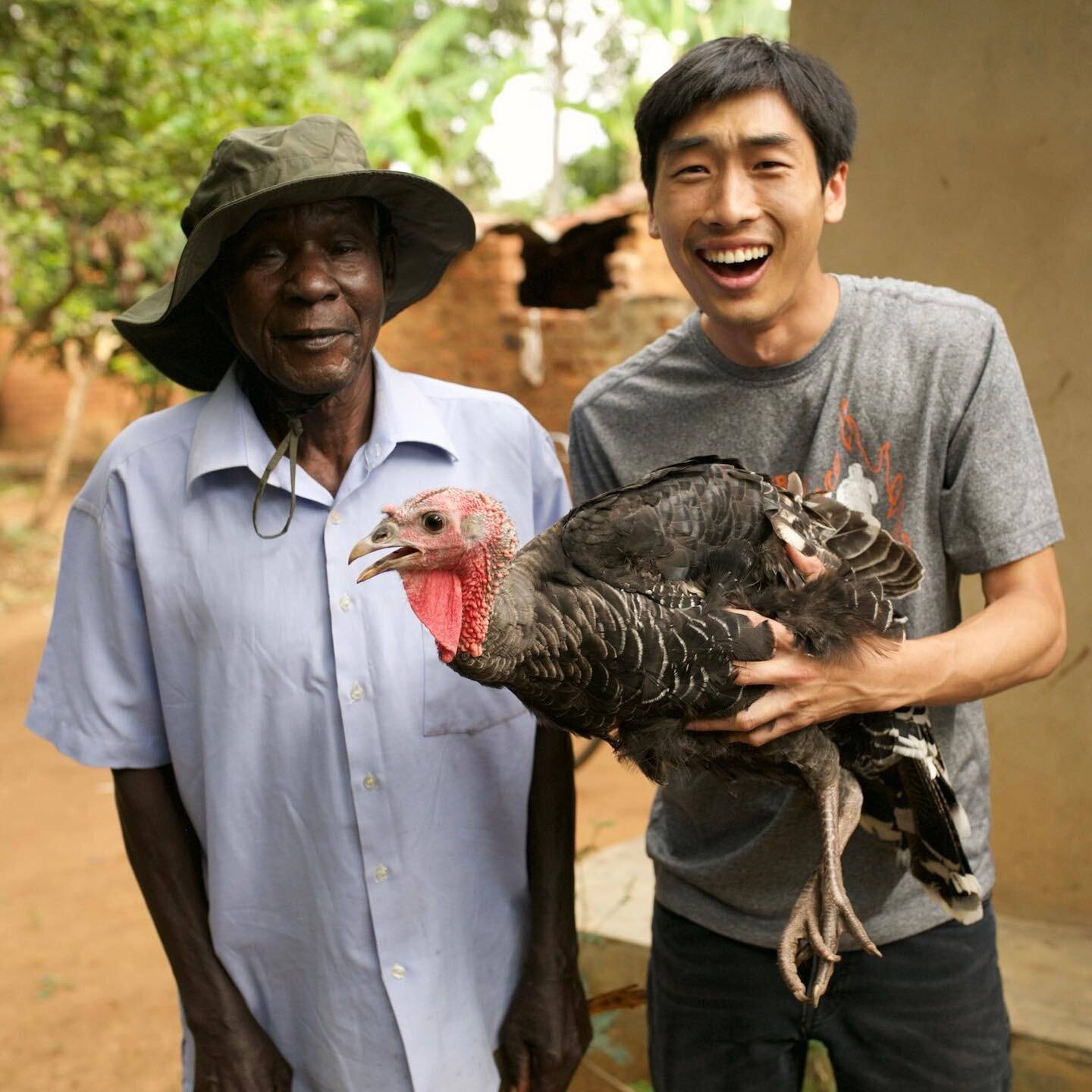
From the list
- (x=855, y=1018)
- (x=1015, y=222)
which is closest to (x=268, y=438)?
(x=855, y=1018)

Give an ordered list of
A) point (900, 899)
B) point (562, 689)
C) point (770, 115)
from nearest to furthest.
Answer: point (562, 689) < point (770, 115) < point (900, 899)

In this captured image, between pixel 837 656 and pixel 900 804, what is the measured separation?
0.45m

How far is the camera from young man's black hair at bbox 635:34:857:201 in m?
2.05

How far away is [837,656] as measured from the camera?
191 cm

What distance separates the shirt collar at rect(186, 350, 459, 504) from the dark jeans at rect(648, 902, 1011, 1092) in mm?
1158

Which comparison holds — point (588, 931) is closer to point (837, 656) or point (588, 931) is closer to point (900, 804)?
point (900, 804)

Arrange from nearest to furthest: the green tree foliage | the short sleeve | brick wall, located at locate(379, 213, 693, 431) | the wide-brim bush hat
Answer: the wide-brim bush hat
the short sleeve
the green tree foliage
brick wall, located at locate(379, 213, 693, 431)

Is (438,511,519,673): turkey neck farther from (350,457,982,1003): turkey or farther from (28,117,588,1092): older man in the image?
(28,117,588,1092): older man

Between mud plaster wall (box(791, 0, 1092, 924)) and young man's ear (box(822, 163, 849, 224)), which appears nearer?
young man's ear (box(822, 163, 849, 224))

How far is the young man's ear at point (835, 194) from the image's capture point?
2201 mm

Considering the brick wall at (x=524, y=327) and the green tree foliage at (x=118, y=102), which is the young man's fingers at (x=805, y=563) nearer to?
the brick wall at (x=524, y=327)

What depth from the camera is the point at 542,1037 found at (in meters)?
2.22

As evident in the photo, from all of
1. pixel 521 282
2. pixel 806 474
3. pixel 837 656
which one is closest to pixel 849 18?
pixel 806 474

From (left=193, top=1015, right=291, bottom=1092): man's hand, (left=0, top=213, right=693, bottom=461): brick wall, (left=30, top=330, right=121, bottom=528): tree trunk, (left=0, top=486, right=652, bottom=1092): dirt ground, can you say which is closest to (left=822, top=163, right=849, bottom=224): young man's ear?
(left=193, top=1015, right=291, bottom=1092): man's hand
